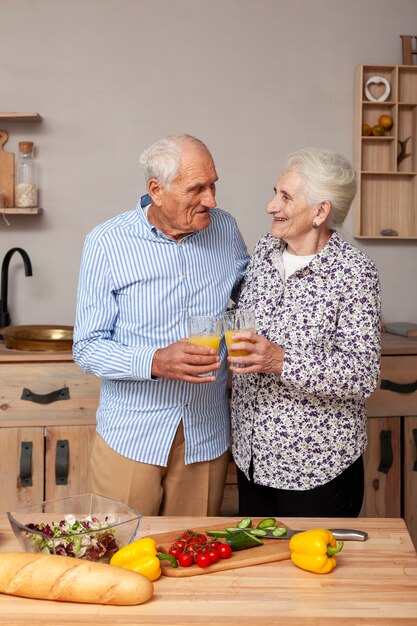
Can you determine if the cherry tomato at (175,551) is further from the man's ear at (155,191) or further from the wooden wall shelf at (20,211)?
the wooden wall shelf at (20,211)

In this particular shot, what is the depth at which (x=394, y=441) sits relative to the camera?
10.8 feet

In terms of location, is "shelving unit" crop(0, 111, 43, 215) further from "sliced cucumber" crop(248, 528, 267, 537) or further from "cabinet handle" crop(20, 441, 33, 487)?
"sliced cucumber" crop(248, 528, 267, 537)

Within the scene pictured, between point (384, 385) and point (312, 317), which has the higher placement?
point (312, 317)

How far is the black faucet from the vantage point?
348cm

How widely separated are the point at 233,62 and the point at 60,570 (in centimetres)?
274

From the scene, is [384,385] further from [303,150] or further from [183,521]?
[183,521]

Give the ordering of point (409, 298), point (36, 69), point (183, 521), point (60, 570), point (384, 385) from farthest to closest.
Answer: point (409, 298) < point (36, 69) < point (384, 385) < point (183, 521) < point (60, 570)

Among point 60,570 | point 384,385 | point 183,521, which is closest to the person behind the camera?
point 60,570

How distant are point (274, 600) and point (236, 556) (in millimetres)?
177

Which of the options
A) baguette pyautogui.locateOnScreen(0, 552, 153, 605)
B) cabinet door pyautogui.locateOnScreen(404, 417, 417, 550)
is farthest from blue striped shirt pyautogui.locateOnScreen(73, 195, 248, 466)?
cabinet door pyautogui.locateOnScreen(404, 417, 417, 550)

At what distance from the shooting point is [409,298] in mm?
3883

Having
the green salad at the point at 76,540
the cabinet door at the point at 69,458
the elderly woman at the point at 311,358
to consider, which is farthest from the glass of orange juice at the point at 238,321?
the cabinet door at the point at 69,458

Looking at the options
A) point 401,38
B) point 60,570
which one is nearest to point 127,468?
point 60,570

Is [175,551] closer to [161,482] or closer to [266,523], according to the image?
[266,523]
